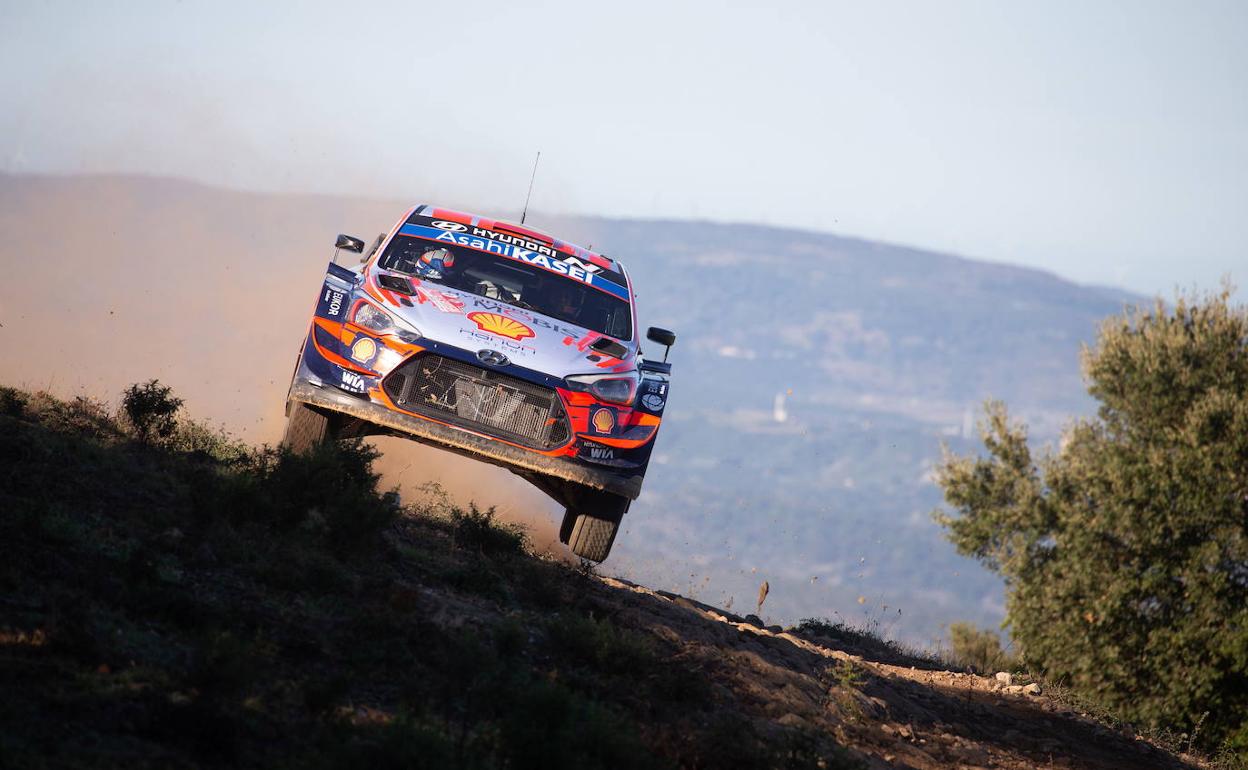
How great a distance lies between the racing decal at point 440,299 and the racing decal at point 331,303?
55cm

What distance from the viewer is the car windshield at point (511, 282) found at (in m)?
10.5

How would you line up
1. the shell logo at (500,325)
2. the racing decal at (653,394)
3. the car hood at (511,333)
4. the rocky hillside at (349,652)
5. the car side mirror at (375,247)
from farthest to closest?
the car side mirror at (375,247), the racing decal at (653,394), the shell logo at (500,325), the car hood at (511,333), the rocky hillside at (349,652)

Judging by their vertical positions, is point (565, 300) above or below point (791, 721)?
above

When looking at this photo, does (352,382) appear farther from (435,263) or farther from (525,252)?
(525,252)

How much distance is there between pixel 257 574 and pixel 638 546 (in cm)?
13223

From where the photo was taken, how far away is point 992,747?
28.4 ft

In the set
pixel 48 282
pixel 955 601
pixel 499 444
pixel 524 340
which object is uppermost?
pixel 524 340

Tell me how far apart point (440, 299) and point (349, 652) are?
4142 mm

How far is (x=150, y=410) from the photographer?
388 inches

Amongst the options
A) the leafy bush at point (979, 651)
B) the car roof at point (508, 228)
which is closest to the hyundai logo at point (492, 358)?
the car roof at point (508, 228)

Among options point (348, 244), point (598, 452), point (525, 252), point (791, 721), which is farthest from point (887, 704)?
point (348, 244)

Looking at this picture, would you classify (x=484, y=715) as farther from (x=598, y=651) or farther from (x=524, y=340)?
(x=524, y=340)

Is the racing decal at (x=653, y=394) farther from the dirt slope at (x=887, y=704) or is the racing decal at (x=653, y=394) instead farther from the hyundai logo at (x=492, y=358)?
the dirt slope at (x=887, y=704)

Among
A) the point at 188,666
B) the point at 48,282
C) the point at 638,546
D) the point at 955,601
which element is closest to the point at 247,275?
the point at 48,282
